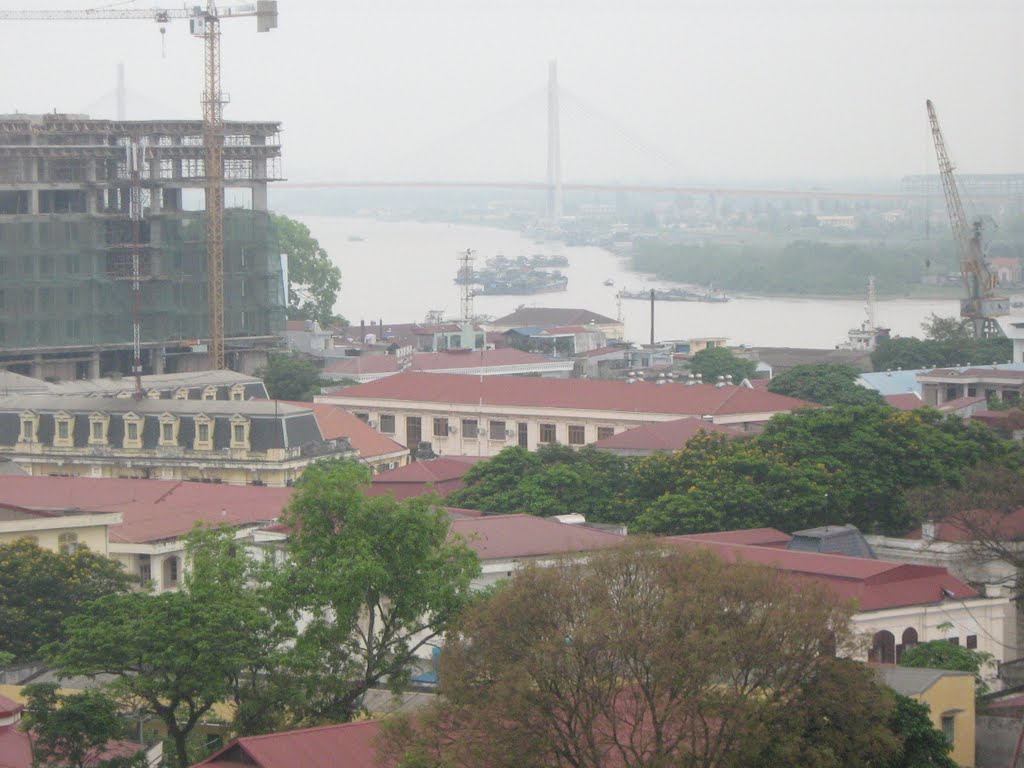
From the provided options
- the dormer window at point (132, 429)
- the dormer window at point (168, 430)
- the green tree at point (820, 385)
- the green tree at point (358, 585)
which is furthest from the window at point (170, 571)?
the green tree at point (820, 385)

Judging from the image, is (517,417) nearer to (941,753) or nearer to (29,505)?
(29,505)

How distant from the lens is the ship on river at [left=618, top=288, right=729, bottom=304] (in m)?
64.6

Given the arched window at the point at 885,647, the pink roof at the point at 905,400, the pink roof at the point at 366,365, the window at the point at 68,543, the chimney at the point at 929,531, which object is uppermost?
the pink roof at the point at 366,365

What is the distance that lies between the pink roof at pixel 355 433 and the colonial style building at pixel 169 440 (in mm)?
437

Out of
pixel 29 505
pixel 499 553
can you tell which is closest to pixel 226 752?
pixel 499 553

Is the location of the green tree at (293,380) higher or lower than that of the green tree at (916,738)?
higher

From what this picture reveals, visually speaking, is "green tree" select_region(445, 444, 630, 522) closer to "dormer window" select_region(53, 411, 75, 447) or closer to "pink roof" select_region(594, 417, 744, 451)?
"pink roof" select_region(594, 417, 744, 451)

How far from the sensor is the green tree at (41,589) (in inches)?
496

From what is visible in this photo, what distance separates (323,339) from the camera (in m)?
36.9

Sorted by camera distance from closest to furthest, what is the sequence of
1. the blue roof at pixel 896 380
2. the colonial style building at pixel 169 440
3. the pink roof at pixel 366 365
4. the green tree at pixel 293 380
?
the colonial style building at pixel 169 440 → the blue roof at pixel 896 380 → the green tree at pixel 293 380 → the pink roof at pixel 366 365

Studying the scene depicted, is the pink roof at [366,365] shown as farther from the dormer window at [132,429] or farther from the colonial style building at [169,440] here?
the dormer window at [132,429]

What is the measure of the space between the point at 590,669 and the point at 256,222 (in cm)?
2675

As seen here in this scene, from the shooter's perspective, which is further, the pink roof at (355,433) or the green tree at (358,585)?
the pink roof at (355,433)

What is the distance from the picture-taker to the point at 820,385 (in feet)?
86.3
